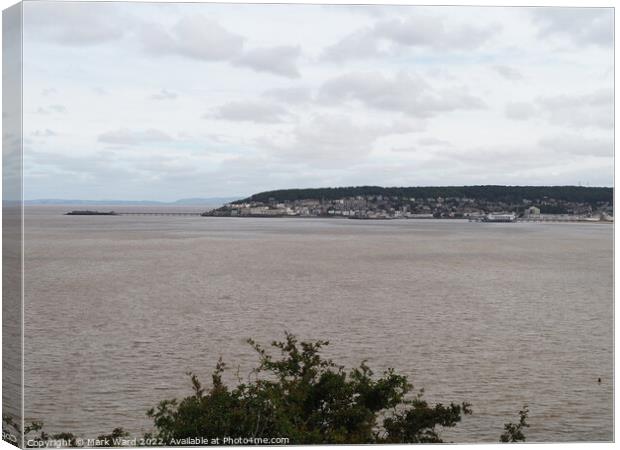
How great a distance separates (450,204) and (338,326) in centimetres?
230

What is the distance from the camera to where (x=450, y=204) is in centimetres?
976

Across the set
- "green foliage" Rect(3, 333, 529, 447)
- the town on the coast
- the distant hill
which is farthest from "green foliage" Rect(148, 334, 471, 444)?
the distant hill

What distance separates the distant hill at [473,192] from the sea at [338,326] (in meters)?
0.48

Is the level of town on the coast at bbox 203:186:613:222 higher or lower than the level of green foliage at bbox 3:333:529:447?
higher

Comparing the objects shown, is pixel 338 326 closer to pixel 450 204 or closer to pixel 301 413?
pixel 450 204

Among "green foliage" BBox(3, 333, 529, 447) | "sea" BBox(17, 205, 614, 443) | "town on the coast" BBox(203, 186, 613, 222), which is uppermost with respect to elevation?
"town on the coast" BBox(203, 186, 613, 222)

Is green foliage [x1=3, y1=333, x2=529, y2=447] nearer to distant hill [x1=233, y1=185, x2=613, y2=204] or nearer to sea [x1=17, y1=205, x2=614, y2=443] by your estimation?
sea [x1=17, y1=205, x2=614, y2=443]

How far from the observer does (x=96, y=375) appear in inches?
298

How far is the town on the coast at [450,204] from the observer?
7.86 metres

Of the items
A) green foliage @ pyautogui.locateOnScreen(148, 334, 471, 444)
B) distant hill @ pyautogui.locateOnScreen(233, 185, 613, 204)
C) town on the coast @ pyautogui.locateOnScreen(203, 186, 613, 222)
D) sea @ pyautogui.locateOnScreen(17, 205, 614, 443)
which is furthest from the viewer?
town on the coast @ pyautogui.locateOnScreen(203, 186, 613, 222)

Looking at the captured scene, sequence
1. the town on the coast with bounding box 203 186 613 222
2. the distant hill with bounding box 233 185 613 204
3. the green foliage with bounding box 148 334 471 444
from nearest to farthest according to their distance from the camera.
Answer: the green foliage with bounding box 148 334 471 444, the distant hill with bounding box 233 185 613 204, the town on the coast with bounding box 203 186 613 222

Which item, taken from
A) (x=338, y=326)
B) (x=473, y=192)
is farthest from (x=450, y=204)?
(x=338, y=326)

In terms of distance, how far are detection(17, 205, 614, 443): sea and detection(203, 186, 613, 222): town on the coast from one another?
1.28 feet

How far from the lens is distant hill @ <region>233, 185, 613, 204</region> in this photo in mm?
7738
